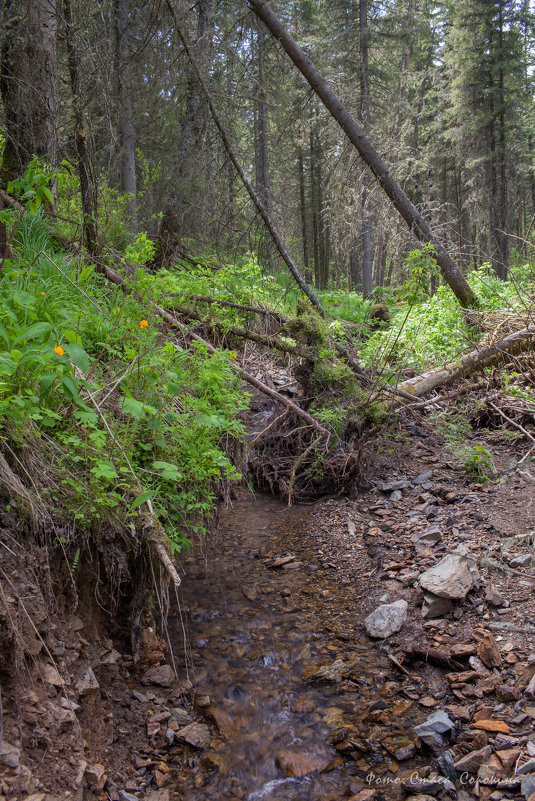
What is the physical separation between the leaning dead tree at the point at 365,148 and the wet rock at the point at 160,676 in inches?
251

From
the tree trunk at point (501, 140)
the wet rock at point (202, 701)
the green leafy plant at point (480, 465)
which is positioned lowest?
the wet rock at point (202, 701)

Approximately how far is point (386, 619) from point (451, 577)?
1.91 feet

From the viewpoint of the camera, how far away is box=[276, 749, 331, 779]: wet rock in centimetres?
268

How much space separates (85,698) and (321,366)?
455 cm

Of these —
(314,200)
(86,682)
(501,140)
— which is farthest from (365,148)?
(314,200)

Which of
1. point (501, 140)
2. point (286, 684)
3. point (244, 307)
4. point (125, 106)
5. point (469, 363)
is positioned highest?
point (501, 140)

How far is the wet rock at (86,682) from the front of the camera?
250cm

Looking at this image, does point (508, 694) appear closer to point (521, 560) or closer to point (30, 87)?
point (521, 560)

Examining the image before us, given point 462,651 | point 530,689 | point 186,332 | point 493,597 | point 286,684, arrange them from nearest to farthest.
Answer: point 530,689, point 462,651, point 286,684, point 493,597, point 186,332

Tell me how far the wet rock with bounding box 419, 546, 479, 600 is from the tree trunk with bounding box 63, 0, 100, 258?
167 inches

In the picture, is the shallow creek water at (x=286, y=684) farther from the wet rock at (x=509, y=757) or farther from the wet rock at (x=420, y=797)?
the wet rock at (x=509, y=757)

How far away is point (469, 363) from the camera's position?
7656 mm

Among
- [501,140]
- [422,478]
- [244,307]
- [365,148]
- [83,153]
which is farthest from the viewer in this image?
[501,140]

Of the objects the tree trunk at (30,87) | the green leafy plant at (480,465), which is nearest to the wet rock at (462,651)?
the green leafy plant at (480,465)
